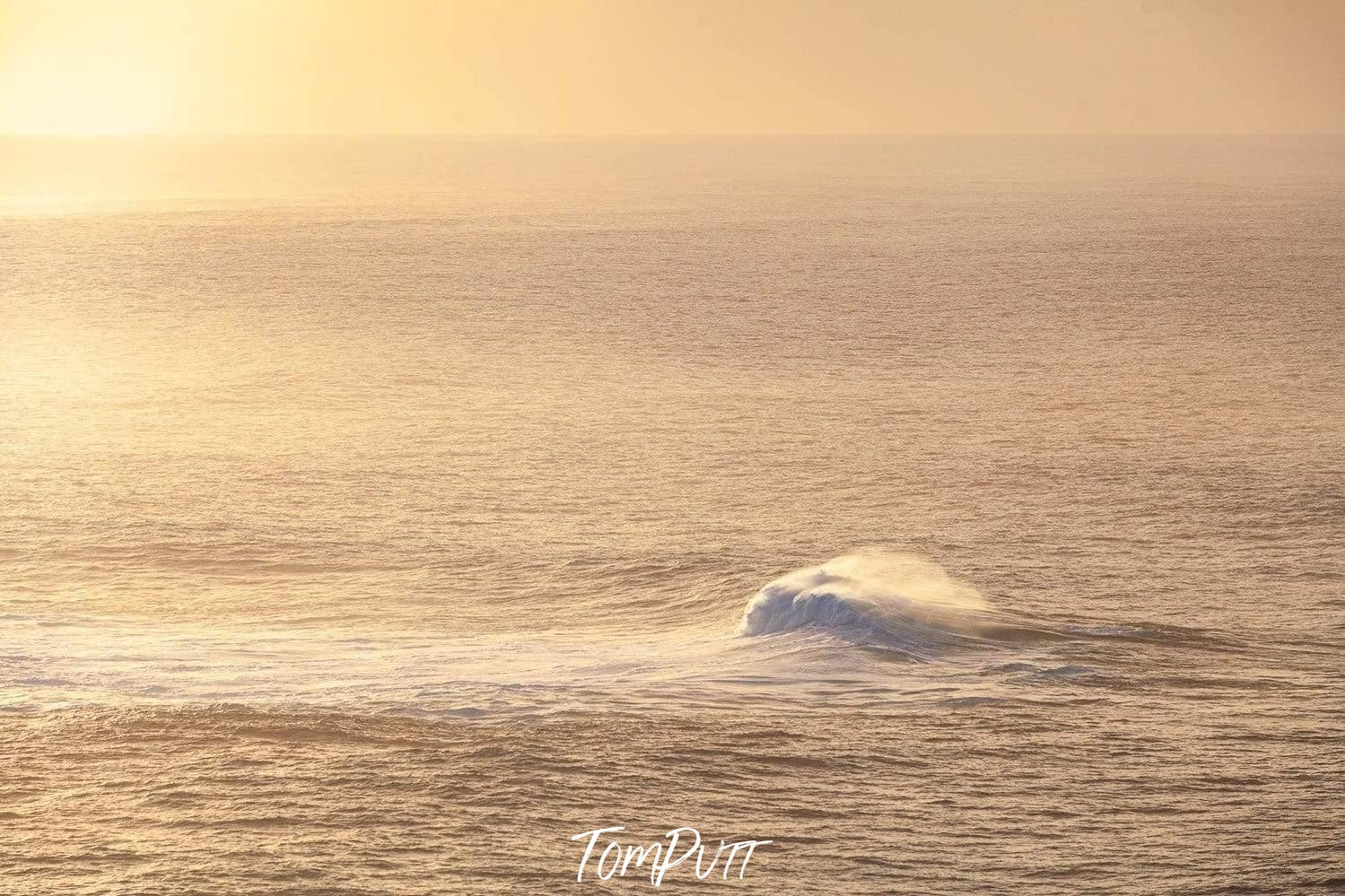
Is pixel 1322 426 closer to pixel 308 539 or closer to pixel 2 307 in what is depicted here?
pixel 308 539

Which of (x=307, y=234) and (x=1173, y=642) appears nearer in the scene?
(x=1173, y=642)

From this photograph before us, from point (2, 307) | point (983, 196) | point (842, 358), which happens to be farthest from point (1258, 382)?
point (983, 196)

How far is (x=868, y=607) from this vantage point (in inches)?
849

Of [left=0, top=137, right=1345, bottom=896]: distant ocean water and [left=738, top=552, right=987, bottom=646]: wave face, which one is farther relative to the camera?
[left=738, top=552, right=987, bottom=646]: wave face

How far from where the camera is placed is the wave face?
21062mm

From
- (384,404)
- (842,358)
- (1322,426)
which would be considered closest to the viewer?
(1322,426)

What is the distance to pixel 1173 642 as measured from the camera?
21.2m

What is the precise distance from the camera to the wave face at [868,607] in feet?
69.1

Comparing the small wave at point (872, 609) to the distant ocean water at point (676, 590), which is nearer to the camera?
the distant ocean water at point (676, 590)

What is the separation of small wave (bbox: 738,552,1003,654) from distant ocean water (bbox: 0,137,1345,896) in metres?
0.09

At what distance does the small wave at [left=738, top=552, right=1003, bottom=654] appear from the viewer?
21.0 m

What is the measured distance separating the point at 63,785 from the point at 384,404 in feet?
83.1

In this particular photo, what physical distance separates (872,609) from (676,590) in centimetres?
413

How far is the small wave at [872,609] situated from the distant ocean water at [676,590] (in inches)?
3.5
